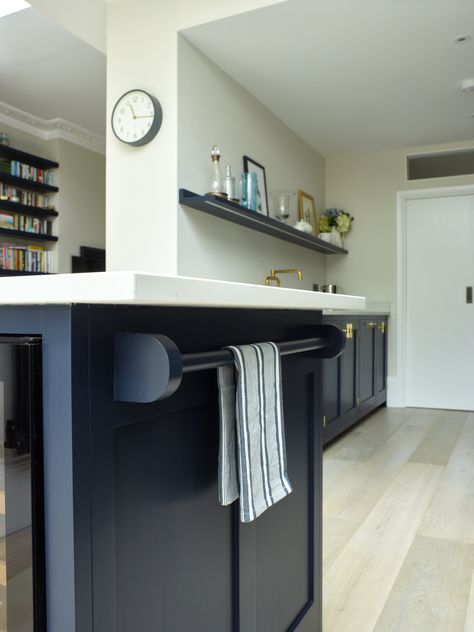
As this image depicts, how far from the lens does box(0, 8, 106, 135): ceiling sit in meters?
3.46

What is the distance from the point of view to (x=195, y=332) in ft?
2.55

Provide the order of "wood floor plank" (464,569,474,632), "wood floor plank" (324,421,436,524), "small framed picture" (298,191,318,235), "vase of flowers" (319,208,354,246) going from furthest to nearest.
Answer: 1. "vase of flowers" (319,208,354,246)
2. "small framed picture" (298,191,318,235)
3. "wood floor plank" (324,421,436,524)
4. "wood floor plank" (464,569,474,632)

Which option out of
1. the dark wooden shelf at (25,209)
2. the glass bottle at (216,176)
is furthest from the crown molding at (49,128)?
the glass bottle at (216,176)

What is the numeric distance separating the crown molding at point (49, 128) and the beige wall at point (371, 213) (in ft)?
7.90

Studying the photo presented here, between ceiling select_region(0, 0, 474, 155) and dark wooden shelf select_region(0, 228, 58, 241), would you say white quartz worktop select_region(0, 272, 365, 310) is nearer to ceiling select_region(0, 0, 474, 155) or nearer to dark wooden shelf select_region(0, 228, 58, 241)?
ceiling select_region(0, 0, 474, 155)

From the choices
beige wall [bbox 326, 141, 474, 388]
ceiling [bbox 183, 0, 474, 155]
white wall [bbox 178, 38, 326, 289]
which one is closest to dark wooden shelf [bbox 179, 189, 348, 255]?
white wall [bbox 178, 38, 326, 289]

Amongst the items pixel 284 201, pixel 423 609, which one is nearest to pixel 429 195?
pixel 284 201

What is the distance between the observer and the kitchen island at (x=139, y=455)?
57cm

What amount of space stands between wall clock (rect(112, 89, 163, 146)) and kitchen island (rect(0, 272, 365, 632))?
2.30 m

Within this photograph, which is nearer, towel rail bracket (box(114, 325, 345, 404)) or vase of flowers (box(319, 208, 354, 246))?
towel rail bracket (box(114, 325, 345, 404))

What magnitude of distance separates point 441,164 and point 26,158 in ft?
12.7

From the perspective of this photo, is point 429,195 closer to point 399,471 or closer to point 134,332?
point 399,471

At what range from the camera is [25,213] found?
17.0ft

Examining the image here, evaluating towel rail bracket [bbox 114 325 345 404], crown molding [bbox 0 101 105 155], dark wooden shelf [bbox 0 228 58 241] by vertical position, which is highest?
crown molding [bbox 0 101 105 155]
